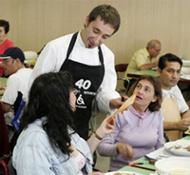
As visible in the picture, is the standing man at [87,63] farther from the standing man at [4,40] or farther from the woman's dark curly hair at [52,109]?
the standing man at [4,40]

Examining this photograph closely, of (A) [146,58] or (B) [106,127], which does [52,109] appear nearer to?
(B) [106,127]

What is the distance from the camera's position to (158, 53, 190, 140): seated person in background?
3461 mm

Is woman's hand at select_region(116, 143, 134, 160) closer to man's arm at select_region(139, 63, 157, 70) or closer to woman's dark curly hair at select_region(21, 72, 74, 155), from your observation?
woman's dark curly hair at select_region(21, 72, 74, 155)

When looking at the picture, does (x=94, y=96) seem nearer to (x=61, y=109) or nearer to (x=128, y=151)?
(x=128, y=151)

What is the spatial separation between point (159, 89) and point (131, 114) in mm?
290

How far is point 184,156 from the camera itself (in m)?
2.45

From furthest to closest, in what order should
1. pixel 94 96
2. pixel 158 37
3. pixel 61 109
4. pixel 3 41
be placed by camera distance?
pixel 158 37 < pixel 3 41 < pixel 94 96 < pixel 61 109

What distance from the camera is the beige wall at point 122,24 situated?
7656 mm

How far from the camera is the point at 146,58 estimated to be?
7344 millimetres

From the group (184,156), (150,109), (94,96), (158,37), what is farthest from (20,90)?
(158,37)

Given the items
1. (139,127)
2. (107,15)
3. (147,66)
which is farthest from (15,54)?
(147,66)

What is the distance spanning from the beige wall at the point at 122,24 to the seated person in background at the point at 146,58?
17.7 inches

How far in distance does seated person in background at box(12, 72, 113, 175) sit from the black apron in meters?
0.77

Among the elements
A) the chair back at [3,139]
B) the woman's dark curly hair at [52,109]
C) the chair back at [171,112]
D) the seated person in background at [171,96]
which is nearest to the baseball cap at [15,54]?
the chair back at [3,139]
